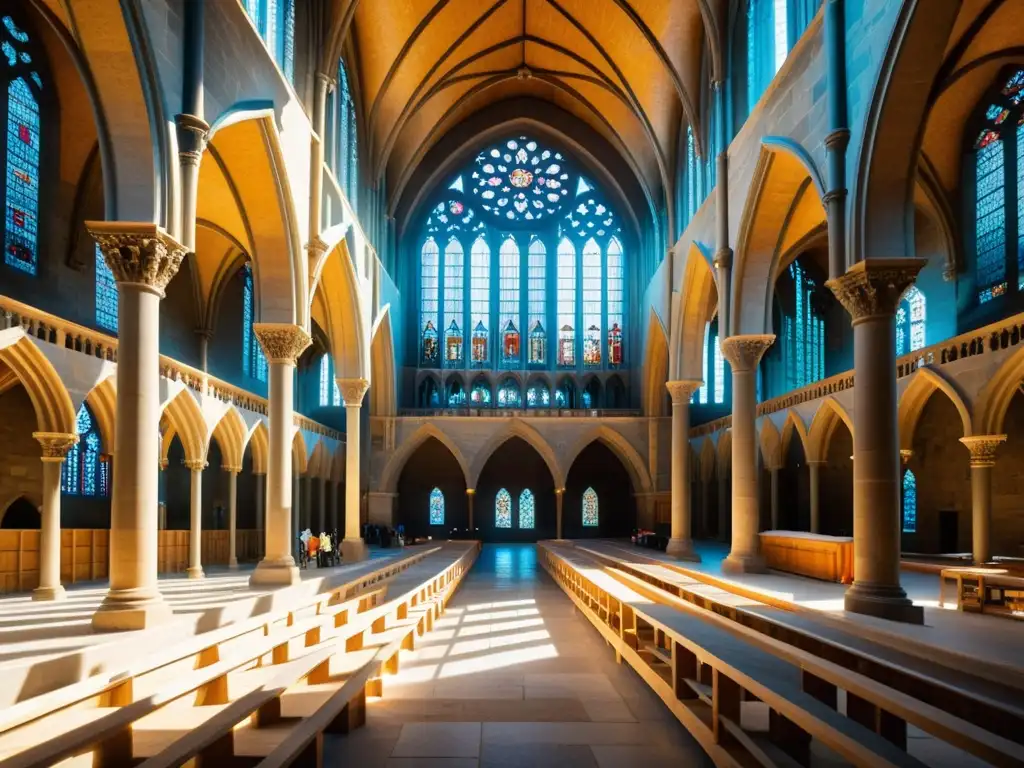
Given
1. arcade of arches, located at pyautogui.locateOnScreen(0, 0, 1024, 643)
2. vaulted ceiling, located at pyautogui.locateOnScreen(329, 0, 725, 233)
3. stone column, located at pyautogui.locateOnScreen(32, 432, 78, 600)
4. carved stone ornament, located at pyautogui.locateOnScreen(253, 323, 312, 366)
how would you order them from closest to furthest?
arcade of arches, located at pyautogui.locateOnScreen(0, 0, 1024, 643)
stone column, located at pyautogui.locateOnScreen(32, 432, 78, 600)
carved stone ornament, located at pyautogui.locateOnScreen(253, 323, 312, 366)
vaulted ceiling, located at pyautogui.locateOnScreen(329, 0, 725, 233)

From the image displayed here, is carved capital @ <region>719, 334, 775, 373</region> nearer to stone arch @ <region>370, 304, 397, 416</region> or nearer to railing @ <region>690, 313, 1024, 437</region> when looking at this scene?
railing @ <region>690, 313, 1024, 437</region>

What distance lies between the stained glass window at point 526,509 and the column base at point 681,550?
18.9m

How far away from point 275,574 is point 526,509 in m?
26.9

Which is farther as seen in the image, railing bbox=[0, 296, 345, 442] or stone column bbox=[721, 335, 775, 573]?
stone column bbox=[721, 335, 775, 573]

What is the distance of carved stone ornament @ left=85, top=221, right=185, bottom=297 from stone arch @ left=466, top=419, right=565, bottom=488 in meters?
26.0

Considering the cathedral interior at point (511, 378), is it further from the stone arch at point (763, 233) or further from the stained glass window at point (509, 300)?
the stained glass window at point (509, 300)

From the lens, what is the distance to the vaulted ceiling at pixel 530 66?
2391 cm

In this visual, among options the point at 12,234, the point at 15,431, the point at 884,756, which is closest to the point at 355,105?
the point at 12,234

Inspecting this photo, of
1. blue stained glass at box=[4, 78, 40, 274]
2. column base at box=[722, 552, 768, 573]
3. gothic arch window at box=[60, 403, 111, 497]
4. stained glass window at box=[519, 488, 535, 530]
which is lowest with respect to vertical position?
stained glass window at box=[519, 488, 535, 530]

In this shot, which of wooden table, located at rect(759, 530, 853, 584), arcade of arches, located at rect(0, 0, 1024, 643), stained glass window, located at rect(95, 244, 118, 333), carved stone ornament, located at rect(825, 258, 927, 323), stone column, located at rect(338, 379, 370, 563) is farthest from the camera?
stone column, located at rect(338, 379, 370, 563)

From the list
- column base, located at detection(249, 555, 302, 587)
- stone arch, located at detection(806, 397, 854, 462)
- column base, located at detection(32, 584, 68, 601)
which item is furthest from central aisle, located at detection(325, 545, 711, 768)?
stone arch, located at detection(806, 397, 854, 462)

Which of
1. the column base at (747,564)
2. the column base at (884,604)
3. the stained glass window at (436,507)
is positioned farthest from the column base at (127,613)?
the stained glass window at (436,507)

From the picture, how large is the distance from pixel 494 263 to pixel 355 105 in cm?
1349

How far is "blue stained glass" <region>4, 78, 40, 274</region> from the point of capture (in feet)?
62.0
